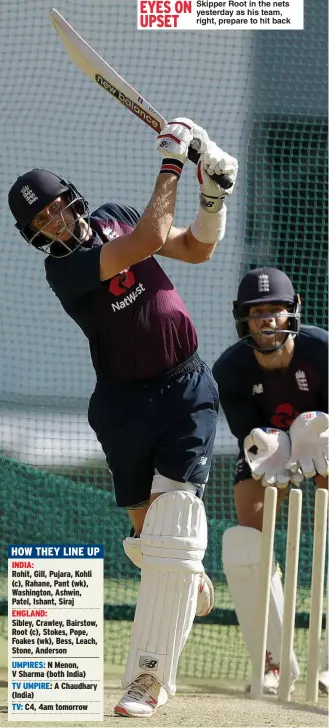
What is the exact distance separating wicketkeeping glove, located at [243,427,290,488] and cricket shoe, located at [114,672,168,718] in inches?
32.9

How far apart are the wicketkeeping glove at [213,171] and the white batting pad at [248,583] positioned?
1.16 metres

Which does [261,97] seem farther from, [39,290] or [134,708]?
[134,708]

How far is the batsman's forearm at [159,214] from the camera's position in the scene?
281 centimetres

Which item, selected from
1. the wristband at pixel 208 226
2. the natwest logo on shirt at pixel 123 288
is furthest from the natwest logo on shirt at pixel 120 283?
the wristband at pixel 208 226

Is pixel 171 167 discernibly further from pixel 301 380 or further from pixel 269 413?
pixel 269 413

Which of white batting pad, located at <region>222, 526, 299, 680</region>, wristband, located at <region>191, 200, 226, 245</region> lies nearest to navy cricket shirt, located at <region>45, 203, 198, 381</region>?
wristband, located at <region>191, 200, 226, 245</region>

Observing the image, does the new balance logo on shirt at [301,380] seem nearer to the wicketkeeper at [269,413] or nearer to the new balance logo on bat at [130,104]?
the wicketkeeper at [269,413]

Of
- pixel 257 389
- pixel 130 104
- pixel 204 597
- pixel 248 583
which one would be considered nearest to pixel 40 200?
pixel 130 104

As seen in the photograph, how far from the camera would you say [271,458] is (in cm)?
356

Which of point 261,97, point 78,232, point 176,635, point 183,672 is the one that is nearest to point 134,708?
point 176,635

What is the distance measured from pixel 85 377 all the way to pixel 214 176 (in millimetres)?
2478

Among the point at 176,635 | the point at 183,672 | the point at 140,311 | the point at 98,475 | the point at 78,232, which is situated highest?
the point at 78,232

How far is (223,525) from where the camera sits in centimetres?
476

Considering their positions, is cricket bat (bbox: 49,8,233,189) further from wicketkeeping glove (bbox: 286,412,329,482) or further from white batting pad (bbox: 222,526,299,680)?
white batting pad (bbox: 222,526,299,680)
